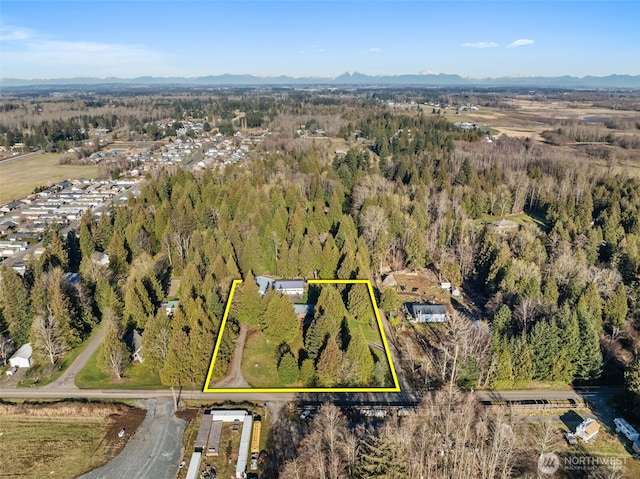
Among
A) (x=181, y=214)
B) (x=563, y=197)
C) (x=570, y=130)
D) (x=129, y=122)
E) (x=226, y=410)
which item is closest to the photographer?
(x=226, y=410)

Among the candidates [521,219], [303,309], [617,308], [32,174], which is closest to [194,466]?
[303,309]

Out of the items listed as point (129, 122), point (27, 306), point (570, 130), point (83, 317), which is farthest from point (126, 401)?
point (129, 122)

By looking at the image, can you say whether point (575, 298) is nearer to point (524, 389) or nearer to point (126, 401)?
point (524, 389)

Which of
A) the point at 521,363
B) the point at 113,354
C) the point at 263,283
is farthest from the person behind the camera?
the point at 263,283

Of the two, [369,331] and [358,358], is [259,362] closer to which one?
[358,358]

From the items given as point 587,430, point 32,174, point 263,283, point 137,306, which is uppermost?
point 32,174
